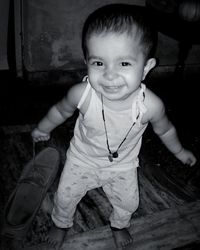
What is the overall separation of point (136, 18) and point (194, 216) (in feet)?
5.16

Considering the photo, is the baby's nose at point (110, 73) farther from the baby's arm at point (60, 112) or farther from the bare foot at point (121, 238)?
the bare foot at point (121, 238)

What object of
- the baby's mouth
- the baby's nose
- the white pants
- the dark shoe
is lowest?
the dark shoe

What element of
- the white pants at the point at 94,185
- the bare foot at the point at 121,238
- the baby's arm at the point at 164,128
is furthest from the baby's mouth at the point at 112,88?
the bare foot at the point at 121,238

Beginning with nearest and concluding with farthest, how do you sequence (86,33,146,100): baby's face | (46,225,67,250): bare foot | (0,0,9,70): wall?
(86,33,146,100): baby's face → (46,225,67,250): bare foot → (0,0,9,70): wall

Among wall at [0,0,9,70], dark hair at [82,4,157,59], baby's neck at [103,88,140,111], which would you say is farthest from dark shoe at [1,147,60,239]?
wall at [0,0,9,70]

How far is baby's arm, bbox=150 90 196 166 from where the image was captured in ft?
5.42

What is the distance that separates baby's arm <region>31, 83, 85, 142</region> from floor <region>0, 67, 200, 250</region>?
645mm

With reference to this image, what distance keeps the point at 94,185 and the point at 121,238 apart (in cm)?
46

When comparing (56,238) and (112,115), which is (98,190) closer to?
(56,238)

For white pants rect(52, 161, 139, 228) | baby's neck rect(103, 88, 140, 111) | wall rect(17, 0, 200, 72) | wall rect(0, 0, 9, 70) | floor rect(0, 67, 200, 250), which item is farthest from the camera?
wall rect(0, 0, 9, 70)

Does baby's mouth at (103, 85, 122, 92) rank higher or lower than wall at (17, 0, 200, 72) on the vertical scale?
higher

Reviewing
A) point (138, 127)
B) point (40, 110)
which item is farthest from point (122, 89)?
point (40, 110)

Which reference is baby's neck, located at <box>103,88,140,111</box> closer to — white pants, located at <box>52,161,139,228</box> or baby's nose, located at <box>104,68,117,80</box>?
baby's nose, located at <box>104,68,117,80</box>

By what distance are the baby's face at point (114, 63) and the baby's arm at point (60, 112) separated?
0.19m
